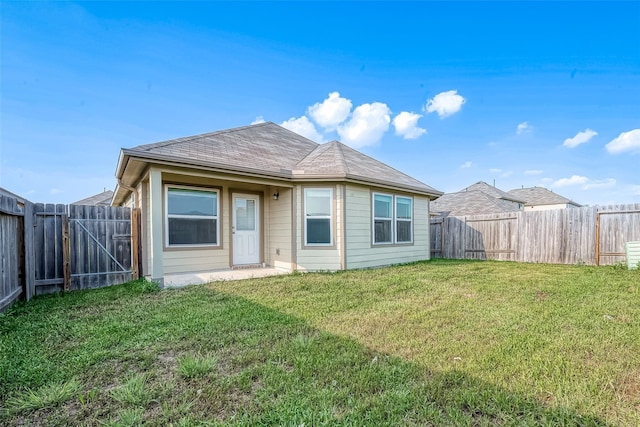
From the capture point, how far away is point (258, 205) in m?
8.44

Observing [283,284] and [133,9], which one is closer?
[283,284]

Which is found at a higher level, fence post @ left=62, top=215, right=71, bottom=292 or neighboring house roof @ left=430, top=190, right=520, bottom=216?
neighboring house roof @ left=430, top=190, right=520, bottom=216

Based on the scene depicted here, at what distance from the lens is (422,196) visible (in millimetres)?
10234

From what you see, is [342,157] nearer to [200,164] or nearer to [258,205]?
[258,205]

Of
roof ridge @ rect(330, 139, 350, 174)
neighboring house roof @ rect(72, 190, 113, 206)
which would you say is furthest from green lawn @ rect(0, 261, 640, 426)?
neighboring house roof @ rect(72, 190, 113, 206)

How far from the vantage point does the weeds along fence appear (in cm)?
439

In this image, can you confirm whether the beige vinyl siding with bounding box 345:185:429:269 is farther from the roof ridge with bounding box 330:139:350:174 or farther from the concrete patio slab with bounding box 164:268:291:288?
the concrete patio slab with bounding box 164:268:291:288

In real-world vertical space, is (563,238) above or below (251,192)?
below

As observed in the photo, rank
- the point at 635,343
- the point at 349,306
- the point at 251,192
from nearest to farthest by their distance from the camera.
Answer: the point at 635,343 < the point at 349,306 < the point at 251,192

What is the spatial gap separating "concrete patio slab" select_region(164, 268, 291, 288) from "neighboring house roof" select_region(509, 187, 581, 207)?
88.2 ft

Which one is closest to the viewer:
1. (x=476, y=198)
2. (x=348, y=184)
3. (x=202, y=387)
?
(x=202, y=387)

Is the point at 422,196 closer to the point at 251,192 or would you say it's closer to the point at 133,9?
the point at 251,192

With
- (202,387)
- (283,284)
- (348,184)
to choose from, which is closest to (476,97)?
(348,184)

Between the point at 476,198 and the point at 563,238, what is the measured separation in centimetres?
1013
